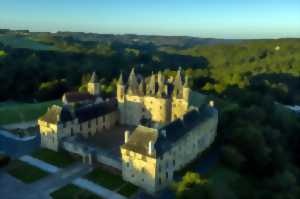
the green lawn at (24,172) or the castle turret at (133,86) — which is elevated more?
the castle turret at (133,86)

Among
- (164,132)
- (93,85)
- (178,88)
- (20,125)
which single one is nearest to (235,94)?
(178,88)

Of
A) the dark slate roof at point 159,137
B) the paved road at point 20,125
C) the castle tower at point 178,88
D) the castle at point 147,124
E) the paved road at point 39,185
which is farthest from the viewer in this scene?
the paved road at point 20,125

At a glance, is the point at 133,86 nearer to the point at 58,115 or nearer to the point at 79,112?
the point at 79,112

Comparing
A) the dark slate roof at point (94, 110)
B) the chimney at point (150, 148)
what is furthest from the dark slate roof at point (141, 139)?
the dark slate roof at point (94, 110)

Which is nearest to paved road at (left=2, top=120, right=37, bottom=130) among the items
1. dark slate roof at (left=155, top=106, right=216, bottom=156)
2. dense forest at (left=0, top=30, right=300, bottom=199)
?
dense forest at (left=0, top=30, right=300, bottom=199)

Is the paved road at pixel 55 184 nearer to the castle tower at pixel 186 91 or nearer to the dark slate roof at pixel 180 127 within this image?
the dark slate roof at pixel 180 127
